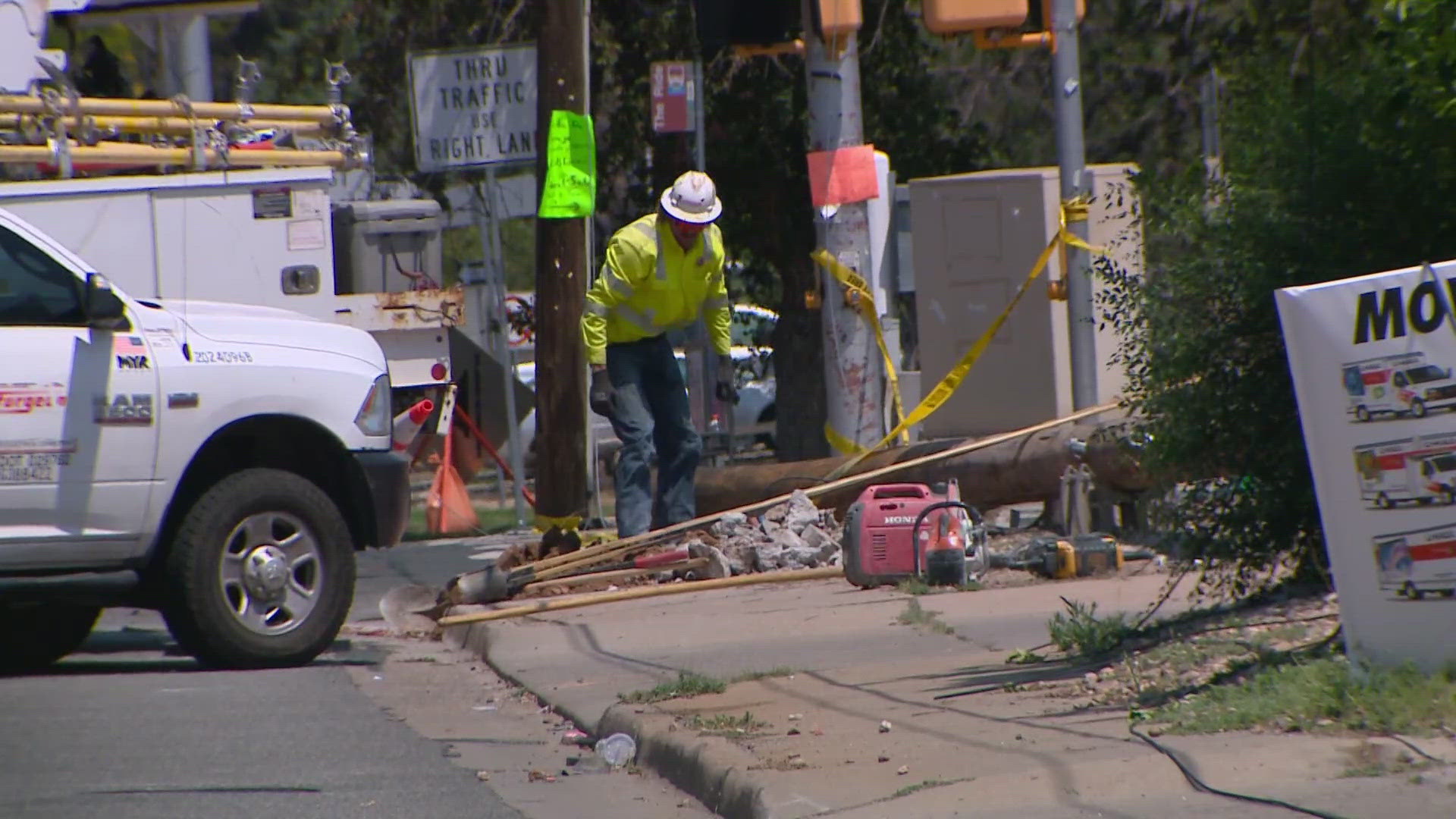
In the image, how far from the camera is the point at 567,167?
11.3 meters

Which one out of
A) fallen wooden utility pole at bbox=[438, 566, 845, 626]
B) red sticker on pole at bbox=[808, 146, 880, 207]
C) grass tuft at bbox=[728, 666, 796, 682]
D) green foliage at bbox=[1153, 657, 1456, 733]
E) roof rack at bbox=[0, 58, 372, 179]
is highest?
roof rack at bbox=[0, 58, 372, 179]

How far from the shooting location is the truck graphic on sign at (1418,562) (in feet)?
16.0

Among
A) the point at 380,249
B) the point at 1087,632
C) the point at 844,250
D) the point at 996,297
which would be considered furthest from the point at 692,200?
the point at 380,249

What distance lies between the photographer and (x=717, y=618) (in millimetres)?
8195

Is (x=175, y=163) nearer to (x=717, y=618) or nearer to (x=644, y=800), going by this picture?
(x=717, y=618)

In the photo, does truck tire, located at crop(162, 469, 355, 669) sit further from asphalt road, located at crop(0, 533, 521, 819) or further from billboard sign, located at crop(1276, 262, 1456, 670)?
billboard sign, located at crop(1276, 262, 1456, 670)

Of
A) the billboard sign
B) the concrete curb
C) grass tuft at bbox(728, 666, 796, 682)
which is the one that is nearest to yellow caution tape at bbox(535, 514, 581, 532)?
the concrete curb

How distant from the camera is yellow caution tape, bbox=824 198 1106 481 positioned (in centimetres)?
1031

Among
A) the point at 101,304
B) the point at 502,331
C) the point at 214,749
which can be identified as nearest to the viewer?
the point at 214,749

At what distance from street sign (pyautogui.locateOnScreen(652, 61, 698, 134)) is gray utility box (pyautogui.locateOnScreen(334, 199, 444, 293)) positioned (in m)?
2.33

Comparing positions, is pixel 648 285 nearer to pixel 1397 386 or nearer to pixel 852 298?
pixel 852 298

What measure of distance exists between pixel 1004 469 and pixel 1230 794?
5389 millimetres

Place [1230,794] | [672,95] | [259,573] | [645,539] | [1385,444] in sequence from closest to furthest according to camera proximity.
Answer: [1230,794]
[1385,444]
[259,573]
[645,539]
[672,95]

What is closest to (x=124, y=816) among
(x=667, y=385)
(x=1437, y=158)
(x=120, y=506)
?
(x=120, y=506)
